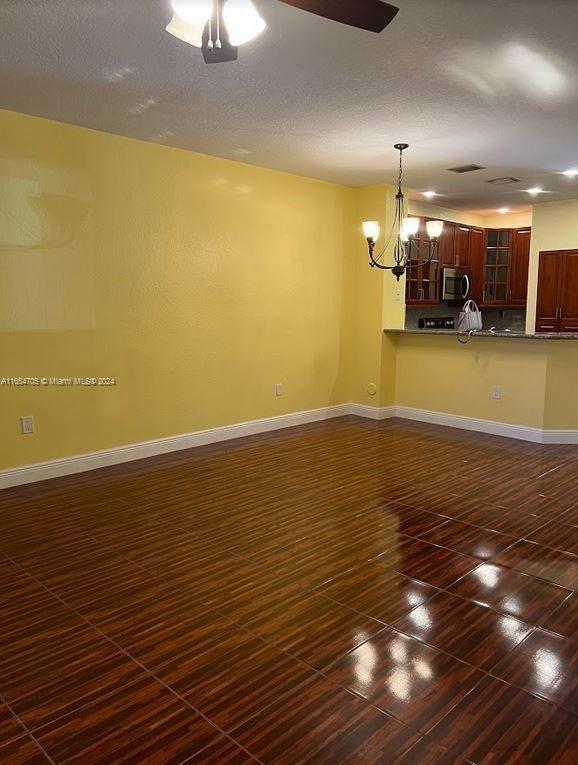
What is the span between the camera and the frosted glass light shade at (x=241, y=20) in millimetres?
2057

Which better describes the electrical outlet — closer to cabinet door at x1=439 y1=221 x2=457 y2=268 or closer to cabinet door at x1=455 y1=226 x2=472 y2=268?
cabinet door at x1=439 y1=221 x2=457 y2=268

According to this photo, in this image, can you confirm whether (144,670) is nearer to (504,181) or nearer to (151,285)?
(151,285)

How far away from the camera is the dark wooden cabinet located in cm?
680

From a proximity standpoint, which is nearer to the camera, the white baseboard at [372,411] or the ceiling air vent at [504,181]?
the ceiling air vent at [504,181]

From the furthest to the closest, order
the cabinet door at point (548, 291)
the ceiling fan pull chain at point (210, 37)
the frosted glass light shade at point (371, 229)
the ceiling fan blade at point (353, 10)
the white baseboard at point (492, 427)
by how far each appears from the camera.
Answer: the cabinet door at point (548, 291)
the white baseboard at point (492, 427)
the frosted glass light shade at point (371, 229)
the ceiling fan pull chain at point (210, 37)
the ceiling fan blade at point (353, 10)

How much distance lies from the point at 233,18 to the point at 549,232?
589cm

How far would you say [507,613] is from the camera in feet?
8.00

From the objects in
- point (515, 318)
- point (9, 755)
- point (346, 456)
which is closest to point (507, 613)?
point (9, 755)

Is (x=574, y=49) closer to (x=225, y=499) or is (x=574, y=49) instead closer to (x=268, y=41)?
(x=268, y=41)

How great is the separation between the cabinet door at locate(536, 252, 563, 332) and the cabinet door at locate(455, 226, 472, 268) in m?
1.12

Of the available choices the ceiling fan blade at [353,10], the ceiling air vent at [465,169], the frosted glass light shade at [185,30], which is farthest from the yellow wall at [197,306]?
the ceiling fan blade at [353,10]

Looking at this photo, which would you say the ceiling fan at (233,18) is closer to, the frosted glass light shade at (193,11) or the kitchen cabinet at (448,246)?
the frosted glass light shade at (193,11)

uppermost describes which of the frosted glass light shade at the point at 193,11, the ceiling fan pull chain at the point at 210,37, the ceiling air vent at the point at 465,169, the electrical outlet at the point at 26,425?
the ceiling air vent at the point at 465,169

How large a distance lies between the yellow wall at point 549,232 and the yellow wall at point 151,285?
2544 mm
